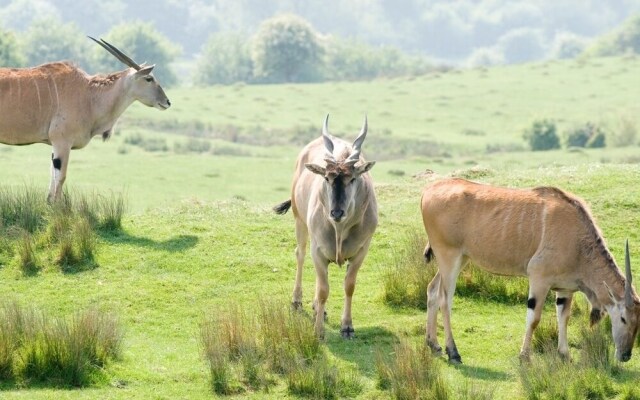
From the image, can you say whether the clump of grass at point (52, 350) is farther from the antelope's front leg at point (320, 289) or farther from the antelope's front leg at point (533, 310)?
the antelope's front leg at point (533, 310)

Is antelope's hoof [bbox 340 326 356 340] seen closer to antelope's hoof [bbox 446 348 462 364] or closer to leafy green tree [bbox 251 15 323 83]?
antelope's hoof [bbox 446 348 462 364]

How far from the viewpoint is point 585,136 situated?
4819 cm

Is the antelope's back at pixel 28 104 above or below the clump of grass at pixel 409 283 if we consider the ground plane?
above

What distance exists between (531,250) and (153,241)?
6001 mm

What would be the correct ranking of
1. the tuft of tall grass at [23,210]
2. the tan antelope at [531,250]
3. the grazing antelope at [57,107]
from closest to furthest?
1. the tan antelope at [531,250]
2. the tuft of tall grass at [23,210]
3. the grazing antelope at [57,107]

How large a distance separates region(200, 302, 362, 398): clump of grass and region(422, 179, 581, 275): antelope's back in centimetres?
166

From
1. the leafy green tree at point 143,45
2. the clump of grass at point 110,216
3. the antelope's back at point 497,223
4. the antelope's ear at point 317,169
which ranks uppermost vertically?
the leafy green tree at point 143,45

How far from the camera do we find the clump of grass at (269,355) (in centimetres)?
1033

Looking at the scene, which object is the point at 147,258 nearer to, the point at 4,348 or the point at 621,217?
the point at 4,348

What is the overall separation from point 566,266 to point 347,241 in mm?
2357

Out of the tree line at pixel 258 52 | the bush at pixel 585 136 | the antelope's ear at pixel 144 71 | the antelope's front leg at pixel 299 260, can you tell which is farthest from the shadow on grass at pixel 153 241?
the tree line at pixel 258 52

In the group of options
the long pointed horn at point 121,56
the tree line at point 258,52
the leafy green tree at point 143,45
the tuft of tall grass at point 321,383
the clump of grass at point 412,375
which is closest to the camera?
the clump of grass at point 412,375

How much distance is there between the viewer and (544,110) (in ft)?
191

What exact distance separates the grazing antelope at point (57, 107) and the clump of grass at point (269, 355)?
5.94m
